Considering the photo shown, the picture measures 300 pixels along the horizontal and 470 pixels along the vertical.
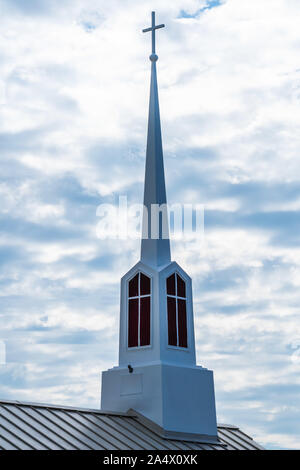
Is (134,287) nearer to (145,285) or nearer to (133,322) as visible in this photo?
(145,285)

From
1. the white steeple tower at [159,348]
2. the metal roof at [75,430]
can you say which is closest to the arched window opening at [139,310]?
the white steeple tower at [159,348]

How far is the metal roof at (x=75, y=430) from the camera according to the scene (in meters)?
19.0

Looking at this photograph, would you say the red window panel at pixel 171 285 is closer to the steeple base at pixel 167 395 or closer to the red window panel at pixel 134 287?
the red window panel at pixel 134 287

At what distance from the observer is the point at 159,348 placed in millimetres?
24828

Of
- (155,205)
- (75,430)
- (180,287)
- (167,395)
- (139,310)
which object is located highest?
(155,205)

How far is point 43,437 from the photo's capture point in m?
19.5

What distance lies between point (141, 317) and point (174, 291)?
1.61 meters

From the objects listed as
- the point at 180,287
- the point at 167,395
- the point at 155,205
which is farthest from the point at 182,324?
the point at 155,205

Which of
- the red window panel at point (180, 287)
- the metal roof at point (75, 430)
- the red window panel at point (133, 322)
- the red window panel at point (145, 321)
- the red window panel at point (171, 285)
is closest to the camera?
the metal roof at point (75, 430)

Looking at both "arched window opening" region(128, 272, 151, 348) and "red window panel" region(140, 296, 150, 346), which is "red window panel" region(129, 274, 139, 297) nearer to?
"arched window opening" region(128, 272, 151, 348)

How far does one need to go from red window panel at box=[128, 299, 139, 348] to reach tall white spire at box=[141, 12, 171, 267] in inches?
66.2

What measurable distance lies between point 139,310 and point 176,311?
4.52 feet

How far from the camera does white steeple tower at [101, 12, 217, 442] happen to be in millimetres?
24266
